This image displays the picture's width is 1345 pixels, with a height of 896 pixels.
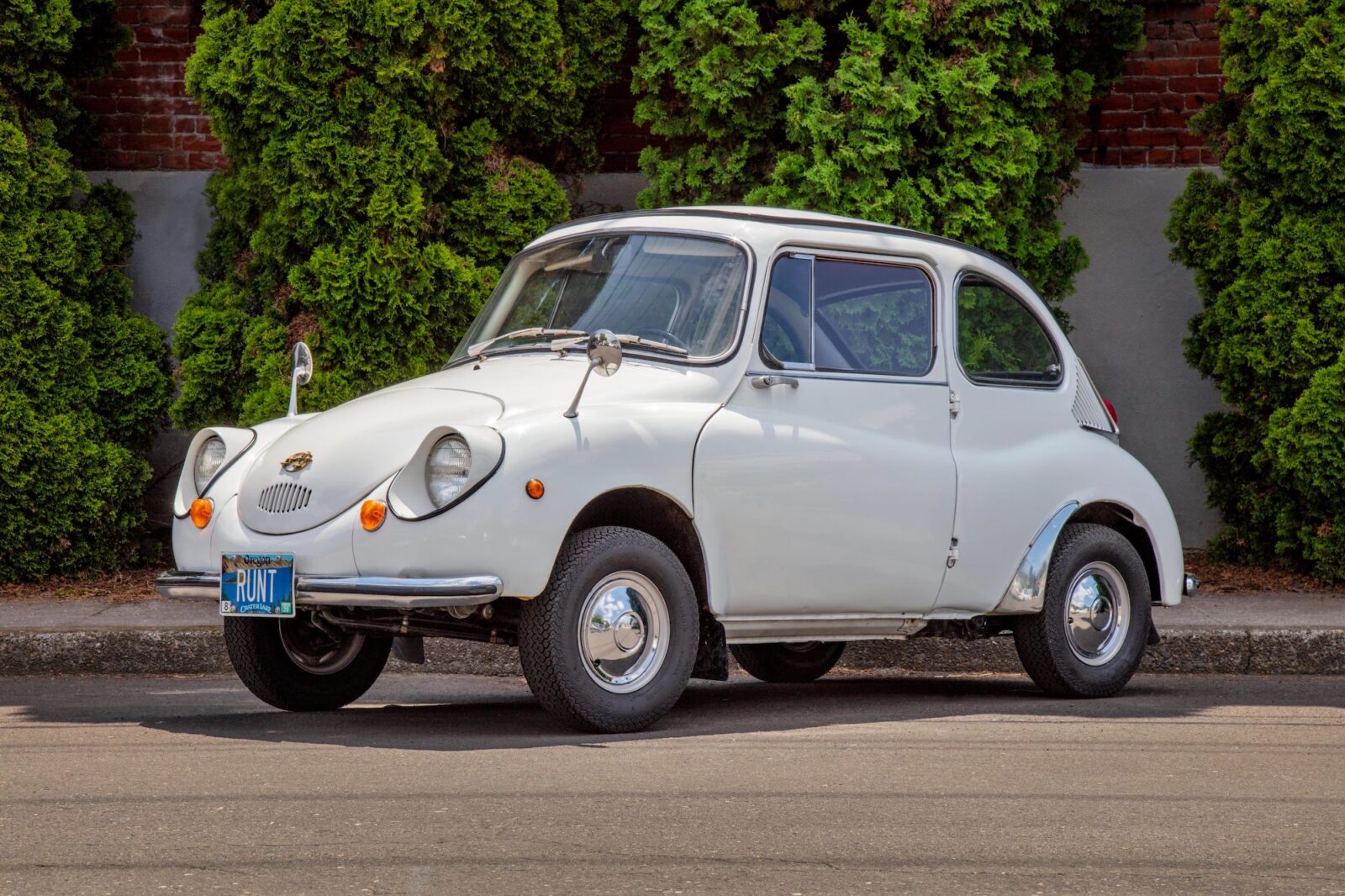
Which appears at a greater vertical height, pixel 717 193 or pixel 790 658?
pixel 717 193

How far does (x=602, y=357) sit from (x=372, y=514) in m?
0.94

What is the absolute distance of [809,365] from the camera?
673 cm

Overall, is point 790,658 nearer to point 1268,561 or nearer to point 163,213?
point 1268,561

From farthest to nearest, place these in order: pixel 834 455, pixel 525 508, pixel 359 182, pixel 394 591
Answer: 1. pixel 359 182
2. pixel 834 455
3. pixel 525 508
4. pixel 394 591

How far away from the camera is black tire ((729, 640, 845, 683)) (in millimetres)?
8102

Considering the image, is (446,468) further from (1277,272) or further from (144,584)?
(1277,272)

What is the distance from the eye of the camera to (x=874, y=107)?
1002cm

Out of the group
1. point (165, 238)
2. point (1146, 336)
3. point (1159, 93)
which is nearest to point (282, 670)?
point (165, 238)

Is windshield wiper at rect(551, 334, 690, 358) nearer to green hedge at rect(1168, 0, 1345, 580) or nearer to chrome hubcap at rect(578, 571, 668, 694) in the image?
chrome hubcap at rect(578, 571, 668, 694)

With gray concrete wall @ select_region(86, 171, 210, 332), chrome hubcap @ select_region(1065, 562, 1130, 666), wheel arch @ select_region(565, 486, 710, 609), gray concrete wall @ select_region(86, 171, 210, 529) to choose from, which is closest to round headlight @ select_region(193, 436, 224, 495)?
wheel arch @ select_region(565, 486, 710, 609)

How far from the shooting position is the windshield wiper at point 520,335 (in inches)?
265

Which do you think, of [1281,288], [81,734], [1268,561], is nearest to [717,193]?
[1281,288]

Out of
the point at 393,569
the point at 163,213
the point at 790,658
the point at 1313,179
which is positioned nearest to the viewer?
the point at 393,569

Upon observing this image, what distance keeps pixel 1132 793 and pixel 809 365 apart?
91.0 inches
